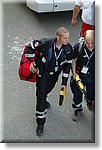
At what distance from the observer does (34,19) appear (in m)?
4.88

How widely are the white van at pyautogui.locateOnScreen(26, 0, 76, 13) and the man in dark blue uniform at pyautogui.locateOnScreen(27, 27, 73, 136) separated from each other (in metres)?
1.21

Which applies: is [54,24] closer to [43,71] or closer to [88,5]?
[88,5]

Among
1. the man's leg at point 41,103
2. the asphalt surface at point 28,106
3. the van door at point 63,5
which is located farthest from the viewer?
the van door at point 63,5

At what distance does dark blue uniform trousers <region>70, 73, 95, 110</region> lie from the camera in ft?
11.6

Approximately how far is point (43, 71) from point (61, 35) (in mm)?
343

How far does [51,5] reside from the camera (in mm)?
4559

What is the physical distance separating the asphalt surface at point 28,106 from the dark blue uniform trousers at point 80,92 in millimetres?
114

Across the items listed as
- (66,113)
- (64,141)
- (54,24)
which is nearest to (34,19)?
(54,24)

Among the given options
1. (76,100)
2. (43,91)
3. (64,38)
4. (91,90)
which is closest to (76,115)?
(76,100)

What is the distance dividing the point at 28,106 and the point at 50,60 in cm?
72

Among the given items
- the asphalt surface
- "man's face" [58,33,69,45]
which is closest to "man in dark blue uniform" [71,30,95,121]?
"man's face" [58,33,69,45]

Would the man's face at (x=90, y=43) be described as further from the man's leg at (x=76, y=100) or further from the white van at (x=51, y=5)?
the white van at (x=51, y=5)

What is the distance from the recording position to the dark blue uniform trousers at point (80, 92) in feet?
11.6

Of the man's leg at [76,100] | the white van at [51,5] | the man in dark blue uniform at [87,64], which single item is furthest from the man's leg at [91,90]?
the white van at [51,5]
